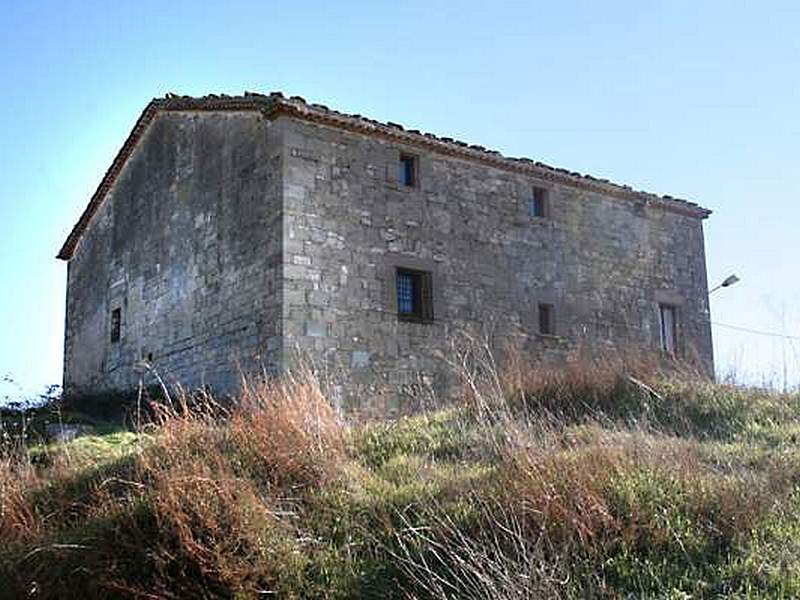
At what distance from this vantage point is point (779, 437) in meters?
9.27

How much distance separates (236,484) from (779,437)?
5.42 meters

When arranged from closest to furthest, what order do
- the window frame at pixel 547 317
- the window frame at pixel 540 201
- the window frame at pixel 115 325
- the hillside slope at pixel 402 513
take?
1. the hillside slope at pixel 402 513
2. the window frame at pixel 547 317
3. the window frame at pixel 540 201
4. the window frame at pixel 115 325

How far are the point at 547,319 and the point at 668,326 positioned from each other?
351 cm

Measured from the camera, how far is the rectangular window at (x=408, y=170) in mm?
16133

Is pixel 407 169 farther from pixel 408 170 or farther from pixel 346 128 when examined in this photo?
pixel 346 128

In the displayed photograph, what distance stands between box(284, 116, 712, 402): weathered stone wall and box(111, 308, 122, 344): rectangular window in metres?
6.11

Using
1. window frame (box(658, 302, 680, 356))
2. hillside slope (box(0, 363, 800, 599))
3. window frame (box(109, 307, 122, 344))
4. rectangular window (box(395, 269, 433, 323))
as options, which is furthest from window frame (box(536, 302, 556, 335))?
window frame (box(109, 307, 122, 344))

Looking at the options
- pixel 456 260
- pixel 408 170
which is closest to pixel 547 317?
pixel 456 260

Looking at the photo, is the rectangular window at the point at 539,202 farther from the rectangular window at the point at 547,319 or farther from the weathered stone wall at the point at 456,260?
the rectangular window at the point at 547,319

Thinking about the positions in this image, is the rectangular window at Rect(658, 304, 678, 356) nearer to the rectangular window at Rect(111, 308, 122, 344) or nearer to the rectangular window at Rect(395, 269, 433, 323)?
the rectangular window at Rect(395, 269, 433, 323)

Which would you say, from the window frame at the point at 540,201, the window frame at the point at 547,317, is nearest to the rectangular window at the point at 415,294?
the window frame at the point at 547,317

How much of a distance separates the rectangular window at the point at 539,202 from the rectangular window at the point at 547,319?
181 cm

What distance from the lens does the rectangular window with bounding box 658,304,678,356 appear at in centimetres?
1941

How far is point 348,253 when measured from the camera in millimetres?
14891
